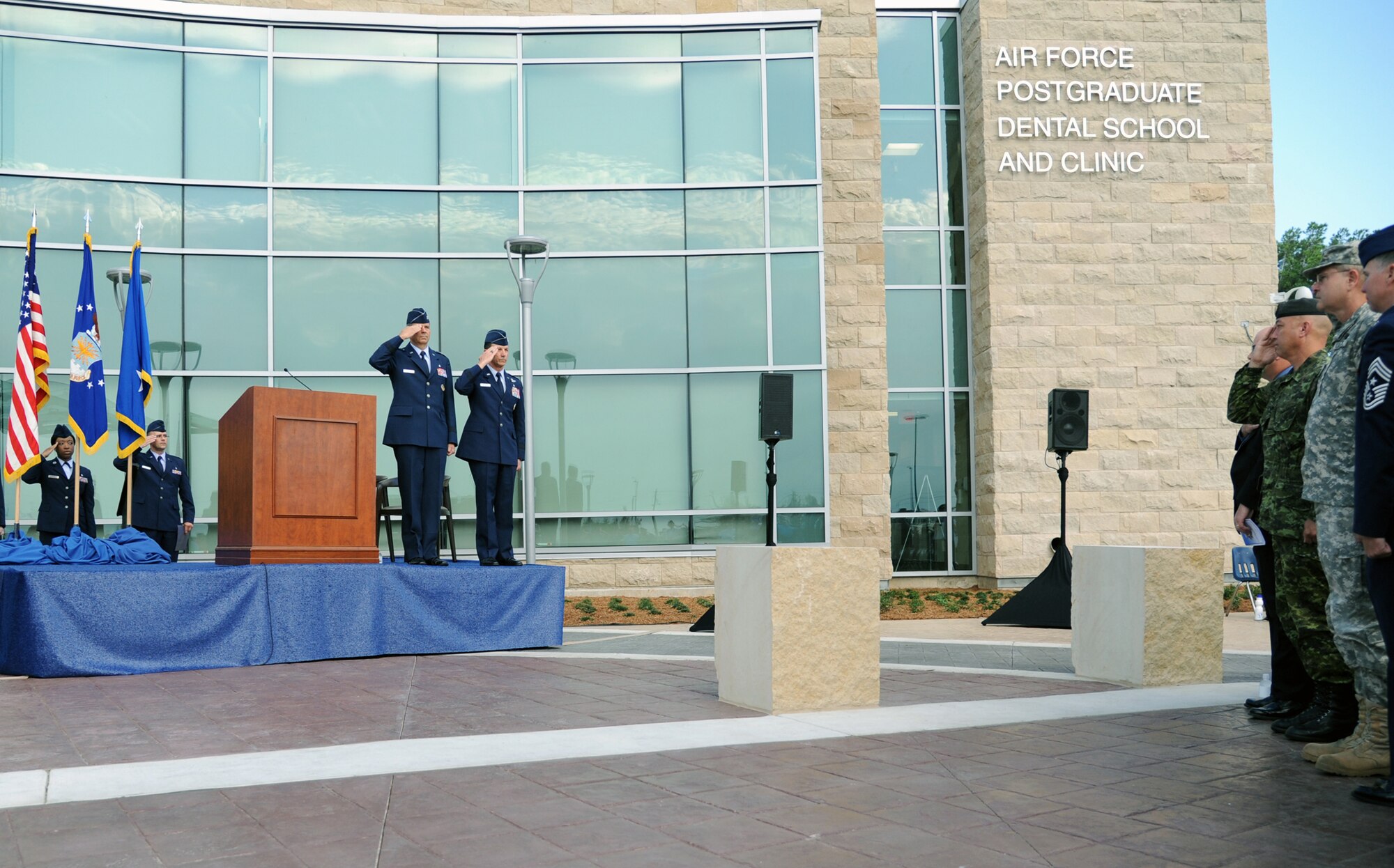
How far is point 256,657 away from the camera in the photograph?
881 centimetres

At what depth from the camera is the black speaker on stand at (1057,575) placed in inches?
499

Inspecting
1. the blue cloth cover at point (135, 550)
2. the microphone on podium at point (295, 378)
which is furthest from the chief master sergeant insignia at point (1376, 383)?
the microphone on podium at point (295, 378)

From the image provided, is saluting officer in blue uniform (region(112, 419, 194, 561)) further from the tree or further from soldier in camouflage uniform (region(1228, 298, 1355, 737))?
the tree

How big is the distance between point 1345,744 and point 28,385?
10.5 meters

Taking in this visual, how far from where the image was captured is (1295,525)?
5676 mm

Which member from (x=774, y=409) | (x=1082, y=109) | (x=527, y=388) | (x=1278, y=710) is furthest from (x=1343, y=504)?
(x=1082, y=109)

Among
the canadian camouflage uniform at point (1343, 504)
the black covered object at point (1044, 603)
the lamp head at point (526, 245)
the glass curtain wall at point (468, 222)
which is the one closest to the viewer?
the canadian camouflage uniform at point (1343, 504)

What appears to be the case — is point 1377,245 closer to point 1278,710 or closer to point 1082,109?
point 1278,710

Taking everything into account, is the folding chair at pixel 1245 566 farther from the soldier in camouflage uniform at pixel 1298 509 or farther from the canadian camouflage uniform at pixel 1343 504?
the canadian camouflage uniform at pixel 1343 504

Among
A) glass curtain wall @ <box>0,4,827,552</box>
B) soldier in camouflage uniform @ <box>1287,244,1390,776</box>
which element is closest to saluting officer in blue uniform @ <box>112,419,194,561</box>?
glass curtain wall @ <box>0,4,827,552</box>

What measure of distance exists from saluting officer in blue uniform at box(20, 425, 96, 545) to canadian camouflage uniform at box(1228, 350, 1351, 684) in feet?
36.4

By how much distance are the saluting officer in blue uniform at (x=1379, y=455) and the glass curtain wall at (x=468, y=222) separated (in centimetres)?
1163

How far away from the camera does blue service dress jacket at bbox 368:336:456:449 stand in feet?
31.9

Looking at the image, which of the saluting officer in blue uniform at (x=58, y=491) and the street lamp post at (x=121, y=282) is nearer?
the saluting officer in blue uniform at (x=58, y=491)
